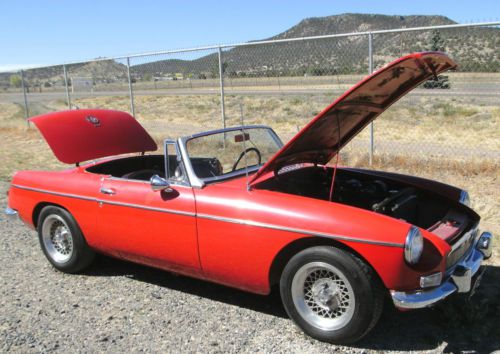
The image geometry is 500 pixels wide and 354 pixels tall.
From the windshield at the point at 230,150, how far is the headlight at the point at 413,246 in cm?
158

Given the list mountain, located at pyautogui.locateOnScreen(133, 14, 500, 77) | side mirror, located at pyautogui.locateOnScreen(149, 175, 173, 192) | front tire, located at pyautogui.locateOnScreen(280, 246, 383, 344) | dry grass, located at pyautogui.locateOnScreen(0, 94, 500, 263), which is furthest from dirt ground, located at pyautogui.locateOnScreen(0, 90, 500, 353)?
mountain, located at pyautogui.locateOnScreen(133, 14, 500, 77)

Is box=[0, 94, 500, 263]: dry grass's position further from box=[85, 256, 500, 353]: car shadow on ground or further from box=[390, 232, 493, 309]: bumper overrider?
box=[390, 232, 493, 309]: bumper overrider

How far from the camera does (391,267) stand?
2.79 meters

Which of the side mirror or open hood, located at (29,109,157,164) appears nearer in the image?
the side mirror

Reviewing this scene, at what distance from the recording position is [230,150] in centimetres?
428

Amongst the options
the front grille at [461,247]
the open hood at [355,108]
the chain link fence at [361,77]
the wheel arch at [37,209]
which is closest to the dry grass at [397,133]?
the chain link fence at [361,77]

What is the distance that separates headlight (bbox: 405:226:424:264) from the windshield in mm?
1584

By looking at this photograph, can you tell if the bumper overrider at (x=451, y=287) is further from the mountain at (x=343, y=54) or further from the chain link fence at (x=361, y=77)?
the mountain at (x=343, y=54)

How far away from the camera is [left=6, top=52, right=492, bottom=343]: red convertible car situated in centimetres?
288

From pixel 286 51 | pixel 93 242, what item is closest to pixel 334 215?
pixel 93 242

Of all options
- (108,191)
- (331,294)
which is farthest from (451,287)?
(108,191)

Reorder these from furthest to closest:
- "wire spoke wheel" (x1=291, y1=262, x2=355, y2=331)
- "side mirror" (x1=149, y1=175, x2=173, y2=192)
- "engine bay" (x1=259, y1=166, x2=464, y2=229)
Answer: "engine bay" (x1=259, y1=166, x2=464, y2=229) < "side mirror" (x1=149, y1=175, x2=173, y2=192) < "wire spoke wheel" (x1=291, y1=262, x2=355, y2=331)

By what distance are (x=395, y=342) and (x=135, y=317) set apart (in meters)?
1.90

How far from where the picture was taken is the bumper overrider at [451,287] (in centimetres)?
279
